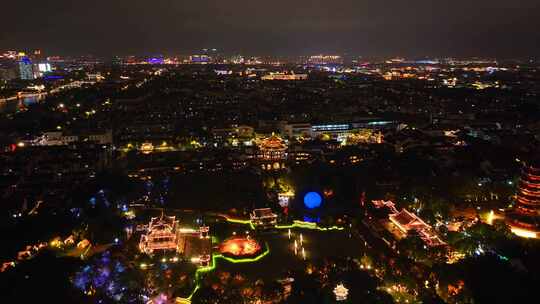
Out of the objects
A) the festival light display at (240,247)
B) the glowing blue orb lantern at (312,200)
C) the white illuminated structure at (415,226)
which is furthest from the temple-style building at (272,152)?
the festival light display at (240,247)

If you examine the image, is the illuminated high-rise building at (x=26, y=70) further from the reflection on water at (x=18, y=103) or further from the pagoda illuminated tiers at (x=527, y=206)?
the pagoda illuminated tiers at (x=527, y=206)

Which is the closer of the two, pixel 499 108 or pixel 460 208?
pixel 460 208

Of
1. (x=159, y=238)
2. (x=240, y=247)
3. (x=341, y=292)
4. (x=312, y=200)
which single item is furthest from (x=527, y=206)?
(x=159, y=238)

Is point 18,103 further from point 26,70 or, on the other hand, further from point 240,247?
point 240,247

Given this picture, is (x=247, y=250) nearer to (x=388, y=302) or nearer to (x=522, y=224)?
(x=388, y=302)

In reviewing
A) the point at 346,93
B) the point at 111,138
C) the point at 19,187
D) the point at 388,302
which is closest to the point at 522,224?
the point at 388,302

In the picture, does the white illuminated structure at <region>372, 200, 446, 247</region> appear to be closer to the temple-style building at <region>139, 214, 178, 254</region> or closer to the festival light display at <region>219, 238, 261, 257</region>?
the festival light display at <region>219, 238, 261, 257</region>
